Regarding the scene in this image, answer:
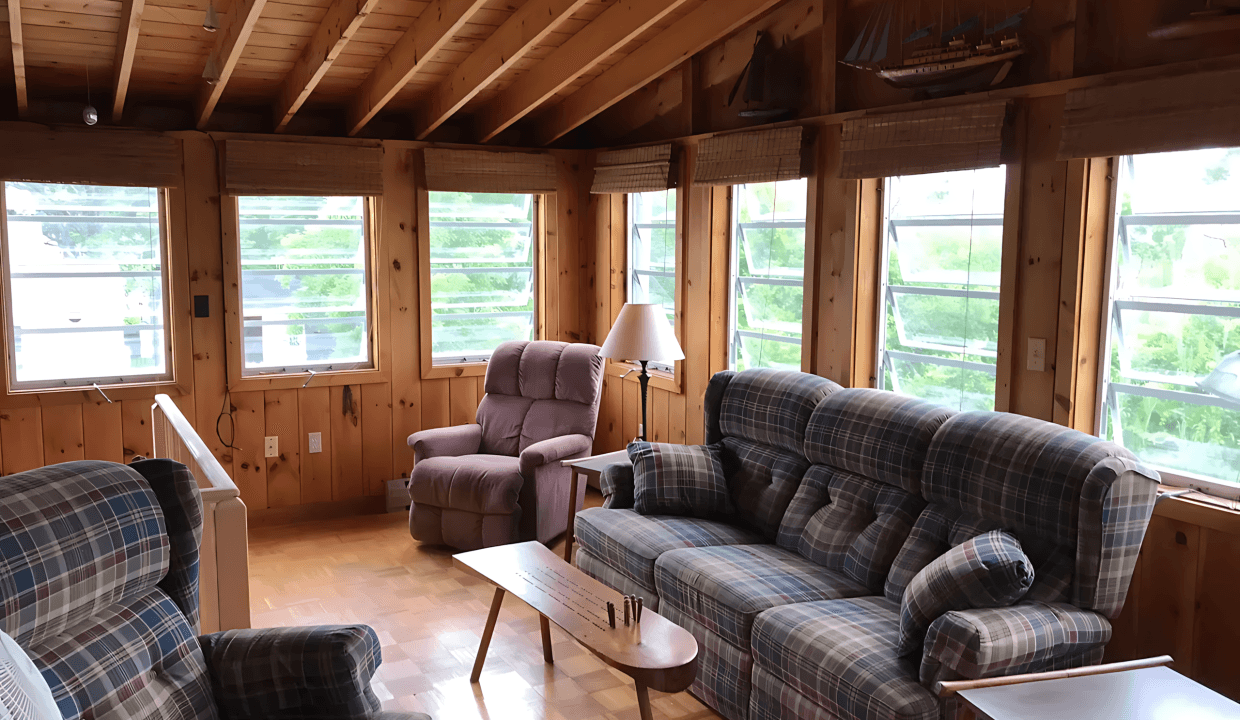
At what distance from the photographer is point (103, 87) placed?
4617 millimetres

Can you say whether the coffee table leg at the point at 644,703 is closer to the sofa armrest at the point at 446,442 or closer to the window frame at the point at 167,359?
the sofa armrest at the point at 446,442

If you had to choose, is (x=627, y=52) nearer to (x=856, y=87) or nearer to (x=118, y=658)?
(x=856, y=87)

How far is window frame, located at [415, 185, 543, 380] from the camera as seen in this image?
18.0ft

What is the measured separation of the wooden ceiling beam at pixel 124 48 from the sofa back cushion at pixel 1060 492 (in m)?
3.23

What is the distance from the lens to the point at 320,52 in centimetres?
414

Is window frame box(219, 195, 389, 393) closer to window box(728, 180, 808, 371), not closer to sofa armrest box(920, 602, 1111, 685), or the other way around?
window box(728, 180, 808, 371)

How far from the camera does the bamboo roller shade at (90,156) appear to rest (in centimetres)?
442

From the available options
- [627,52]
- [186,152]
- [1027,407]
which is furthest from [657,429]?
[186,152]

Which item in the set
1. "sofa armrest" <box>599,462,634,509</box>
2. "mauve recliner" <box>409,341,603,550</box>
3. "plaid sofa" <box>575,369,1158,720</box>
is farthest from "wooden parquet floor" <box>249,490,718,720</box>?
"sofa armrest" <box>599,462,634,509</box>

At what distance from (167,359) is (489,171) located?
2044 mm

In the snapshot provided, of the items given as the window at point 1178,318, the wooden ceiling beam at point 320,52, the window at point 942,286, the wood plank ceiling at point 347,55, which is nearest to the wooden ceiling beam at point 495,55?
the wood plank ceiling at point 347,55

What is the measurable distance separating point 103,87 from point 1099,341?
457cm

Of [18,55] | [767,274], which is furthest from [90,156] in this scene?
[767,274]

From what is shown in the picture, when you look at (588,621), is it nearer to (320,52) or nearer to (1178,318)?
(1178,318)
